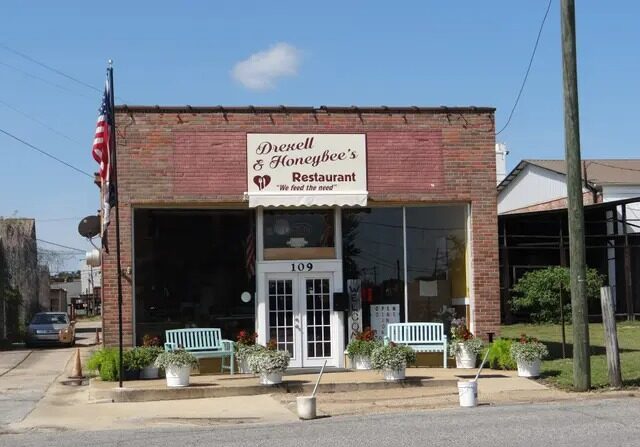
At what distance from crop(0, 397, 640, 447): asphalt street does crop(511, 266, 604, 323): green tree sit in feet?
58.6

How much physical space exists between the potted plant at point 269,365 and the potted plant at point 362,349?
2.21 meters

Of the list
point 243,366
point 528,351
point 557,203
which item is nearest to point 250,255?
point 243,366

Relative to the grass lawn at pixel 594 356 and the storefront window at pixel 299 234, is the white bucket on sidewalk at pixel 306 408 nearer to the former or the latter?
the grass lawn at pixel 594 356

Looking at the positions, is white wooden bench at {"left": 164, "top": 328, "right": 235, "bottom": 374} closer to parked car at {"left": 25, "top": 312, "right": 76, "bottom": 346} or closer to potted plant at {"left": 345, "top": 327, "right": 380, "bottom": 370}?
potted plant at {"left": 345, "top": 327, "right": 380, "bottom": 370}

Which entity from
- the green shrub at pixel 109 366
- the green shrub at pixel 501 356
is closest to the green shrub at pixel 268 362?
the green shrub at pixel 109 366

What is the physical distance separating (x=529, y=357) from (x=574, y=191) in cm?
338

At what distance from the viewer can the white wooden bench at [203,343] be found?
16797 mm

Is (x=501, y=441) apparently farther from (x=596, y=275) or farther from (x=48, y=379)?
(x=596, y=275)

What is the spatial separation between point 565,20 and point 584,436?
7.46m

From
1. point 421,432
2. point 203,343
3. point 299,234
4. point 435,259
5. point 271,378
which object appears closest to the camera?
point 421,432

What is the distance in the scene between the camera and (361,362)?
17.2 metres

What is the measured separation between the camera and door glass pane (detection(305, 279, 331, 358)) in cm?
1783

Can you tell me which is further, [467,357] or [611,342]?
[467,357]

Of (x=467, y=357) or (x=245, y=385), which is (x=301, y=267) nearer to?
(x=245, y=385)
